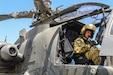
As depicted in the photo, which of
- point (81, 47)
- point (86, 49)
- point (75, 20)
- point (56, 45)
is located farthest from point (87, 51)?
point (75, 20)

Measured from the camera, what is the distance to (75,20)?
6.77m

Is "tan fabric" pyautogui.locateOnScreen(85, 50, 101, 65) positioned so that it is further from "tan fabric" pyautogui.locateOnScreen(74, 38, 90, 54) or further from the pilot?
"tan fabric" pyautogui.locateOnScreen(74, 38, 90, 54)

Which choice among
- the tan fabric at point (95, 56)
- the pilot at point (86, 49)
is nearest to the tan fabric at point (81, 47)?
the pilot at point (86, 49)

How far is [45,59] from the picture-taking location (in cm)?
638

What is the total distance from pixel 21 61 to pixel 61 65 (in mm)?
1758

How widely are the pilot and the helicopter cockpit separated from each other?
0.52ft

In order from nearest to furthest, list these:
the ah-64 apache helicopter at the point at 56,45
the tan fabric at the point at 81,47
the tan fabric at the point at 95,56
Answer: the ah-64 apache helicopter at the point at 56,45
the tan fabric at the point at 95,56
the tan fabric at the point at 81,47

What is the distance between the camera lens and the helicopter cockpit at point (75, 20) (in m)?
6.04

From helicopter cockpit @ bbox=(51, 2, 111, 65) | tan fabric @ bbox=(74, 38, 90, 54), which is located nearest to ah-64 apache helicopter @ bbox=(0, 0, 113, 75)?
helicopter cockpit @ bbox=(51, 2, 111, 65)

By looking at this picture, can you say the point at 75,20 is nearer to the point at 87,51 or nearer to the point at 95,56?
the point at 87,51

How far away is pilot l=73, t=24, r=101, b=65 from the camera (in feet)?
19.4

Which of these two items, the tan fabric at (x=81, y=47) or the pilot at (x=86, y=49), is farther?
the tan fabric at (x=81, y=47)

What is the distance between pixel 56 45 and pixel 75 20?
0.95m

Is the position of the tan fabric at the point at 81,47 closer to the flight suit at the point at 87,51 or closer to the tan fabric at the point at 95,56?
the flight suit at the point at 87,51
